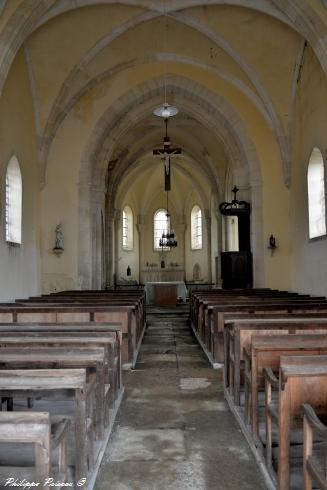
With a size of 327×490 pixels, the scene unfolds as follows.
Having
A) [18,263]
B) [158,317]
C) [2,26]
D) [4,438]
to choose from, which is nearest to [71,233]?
[18,263]

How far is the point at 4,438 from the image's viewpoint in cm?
210

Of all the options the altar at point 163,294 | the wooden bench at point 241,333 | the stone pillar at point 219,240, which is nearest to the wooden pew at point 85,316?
the wooden bench at point 241,333

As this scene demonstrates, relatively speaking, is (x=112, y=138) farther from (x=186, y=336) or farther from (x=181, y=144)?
(x=186, y=336)

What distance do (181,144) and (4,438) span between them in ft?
70.5

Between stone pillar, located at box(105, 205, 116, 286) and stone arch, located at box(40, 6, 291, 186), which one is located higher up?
stone arch, located at box(40, 6, 291, 186)

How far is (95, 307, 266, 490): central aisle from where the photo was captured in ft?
11.2

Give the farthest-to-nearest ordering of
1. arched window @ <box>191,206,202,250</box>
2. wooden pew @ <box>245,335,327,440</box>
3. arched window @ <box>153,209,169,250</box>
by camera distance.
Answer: arched window @ <box>153,209,169,250</box> < arched window @ <box>191,206,202,250</box> < wooden pew @ <box>245,335,327,440</box>

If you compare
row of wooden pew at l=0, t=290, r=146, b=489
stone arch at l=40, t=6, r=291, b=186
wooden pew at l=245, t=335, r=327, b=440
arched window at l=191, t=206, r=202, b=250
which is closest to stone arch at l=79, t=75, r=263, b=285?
stone arch at l=40, t=6, r=291, b=186

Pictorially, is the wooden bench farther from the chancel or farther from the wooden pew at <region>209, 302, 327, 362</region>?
the wooden pew at <region>209, 302, 327, 362</region>

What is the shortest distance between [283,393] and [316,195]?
10158 millimetres

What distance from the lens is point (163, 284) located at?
1877 centimetres

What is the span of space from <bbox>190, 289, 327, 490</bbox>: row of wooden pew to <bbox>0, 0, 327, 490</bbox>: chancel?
2 cm

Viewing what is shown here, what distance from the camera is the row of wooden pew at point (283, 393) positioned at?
9.08ft

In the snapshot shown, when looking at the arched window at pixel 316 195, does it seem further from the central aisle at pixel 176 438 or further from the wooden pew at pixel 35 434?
→ the wooden pew at pixel 35 434
